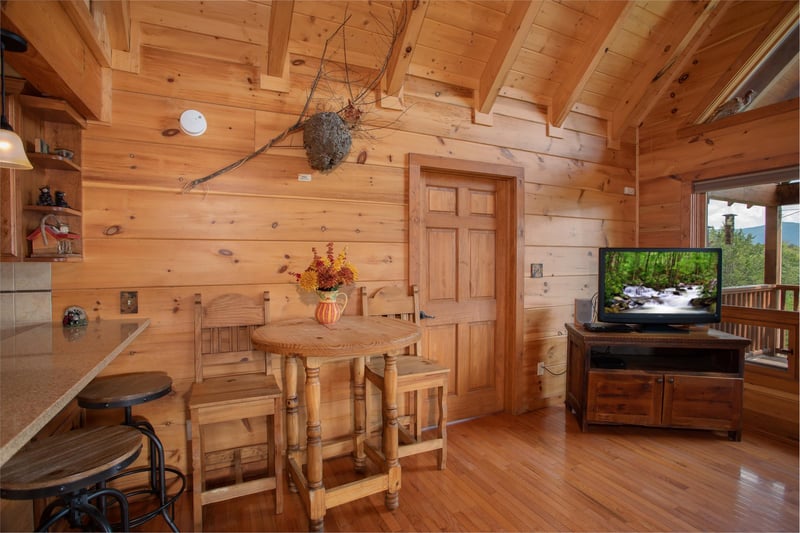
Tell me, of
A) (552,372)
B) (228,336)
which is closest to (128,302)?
(228,336)

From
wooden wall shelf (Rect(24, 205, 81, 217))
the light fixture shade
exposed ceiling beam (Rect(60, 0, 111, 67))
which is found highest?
exposed ceiling beam (Rect(60, 0, 111, 67))

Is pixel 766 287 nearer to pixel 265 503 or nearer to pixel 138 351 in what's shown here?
pixel 265 503

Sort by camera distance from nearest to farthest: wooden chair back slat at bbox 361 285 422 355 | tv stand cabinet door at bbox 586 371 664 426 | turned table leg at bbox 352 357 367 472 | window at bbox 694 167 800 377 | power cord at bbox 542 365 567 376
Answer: turned table leg at bbox 352 357 367 472
wooden chair back slat at bbox 361 285 422 355
tv stand cabinet door at bbox 586 371 664 426
window at bbox 694 167 800 377
power cord at bbox 542 365 567 376

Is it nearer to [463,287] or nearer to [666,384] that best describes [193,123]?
[463,287]

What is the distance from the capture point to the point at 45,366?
1260 millimetres

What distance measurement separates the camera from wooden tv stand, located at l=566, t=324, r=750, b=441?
275cm

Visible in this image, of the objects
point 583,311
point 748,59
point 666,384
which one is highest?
point 748,59

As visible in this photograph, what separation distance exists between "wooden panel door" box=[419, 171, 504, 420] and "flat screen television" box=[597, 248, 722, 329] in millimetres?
847

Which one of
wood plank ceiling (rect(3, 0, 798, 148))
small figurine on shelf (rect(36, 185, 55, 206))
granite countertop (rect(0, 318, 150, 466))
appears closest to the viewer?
granite countertop (rect(0, 318, 150, 466))

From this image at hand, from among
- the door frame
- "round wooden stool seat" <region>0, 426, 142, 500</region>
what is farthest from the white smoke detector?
the door frame

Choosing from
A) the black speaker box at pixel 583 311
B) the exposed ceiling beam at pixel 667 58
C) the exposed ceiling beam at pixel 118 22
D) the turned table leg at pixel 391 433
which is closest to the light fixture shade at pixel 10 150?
the exposed ceiling beam at pixel 118 22

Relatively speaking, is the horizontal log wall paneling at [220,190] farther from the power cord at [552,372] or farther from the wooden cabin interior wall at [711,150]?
the wooden cabin interior wall at [711,150]

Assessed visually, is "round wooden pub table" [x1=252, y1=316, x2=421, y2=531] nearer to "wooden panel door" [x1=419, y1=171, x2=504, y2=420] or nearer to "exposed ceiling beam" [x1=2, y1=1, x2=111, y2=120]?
"wooden panel door" [x1=419, y1=171, x2=504, y2=420]

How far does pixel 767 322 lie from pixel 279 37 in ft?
12.5
